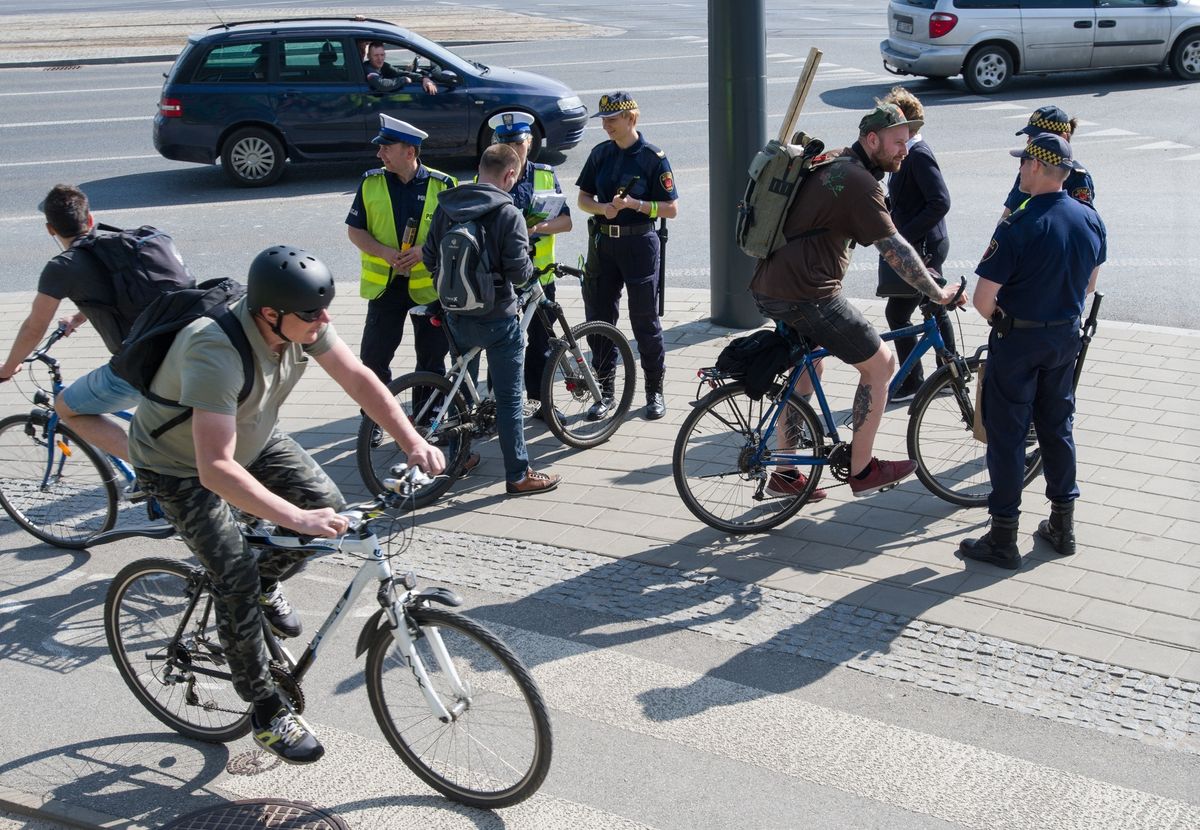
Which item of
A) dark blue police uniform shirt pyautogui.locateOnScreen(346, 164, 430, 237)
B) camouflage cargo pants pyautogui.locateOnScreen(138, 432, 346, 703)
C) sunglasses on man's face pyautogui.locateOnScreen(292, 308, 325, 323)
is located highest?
dark blue police uniform shirt pyautogui.locateOnScreen(346, 164, 430, 237)

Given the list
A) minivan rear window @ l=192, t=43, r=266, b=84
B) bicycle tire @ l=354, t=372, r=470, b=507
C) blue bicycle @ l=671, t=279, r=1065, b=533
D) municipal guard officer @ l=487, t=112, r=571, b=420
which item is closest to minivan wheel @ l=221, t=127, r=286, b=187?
minivan rear window @ l=192, t=43, r=266, b=84

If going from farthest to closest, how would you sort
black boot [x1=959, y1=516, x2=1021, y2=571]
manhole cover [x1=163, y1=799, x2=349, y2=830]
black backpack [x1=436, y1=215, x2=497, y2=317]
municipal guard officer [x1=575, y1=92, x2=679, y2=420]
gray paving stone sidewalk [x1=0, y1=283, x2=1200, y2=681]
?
1. municipal guard officer [x1=575, y1=92, x2=679, y2=420]
2. black backpack [x1=436, y1=215, x2=497, y2=317]
3. black boot [x1=959, y1=516, x2=1021, y2=571]
4. gray paving stone sidewalk [x1=0, y1=283, x2=1200, y2=681]
5. manhole cover [x1=163, y1=799, x2=349, y2=830]

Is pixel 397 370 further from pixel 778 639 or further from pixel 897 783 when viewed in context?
pixel 897 783

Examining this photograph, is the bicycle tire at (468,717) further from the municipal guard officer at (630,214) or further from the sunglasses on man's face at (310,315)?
the municipal guard officer at (630,214)

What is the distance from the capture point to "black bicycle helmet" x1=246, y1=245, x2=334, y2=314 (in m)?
3.72

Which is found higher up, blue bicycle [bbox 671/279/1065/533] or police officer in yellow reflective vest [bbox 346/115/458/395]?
police officer in yellow reflective vest [bbox 346/115/458/395]

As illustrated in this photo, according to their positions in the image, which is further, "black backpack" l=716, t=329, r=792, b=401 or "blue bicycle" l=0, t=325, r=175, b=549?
"blue bicycle" l=0, t=325, r=175, b=549

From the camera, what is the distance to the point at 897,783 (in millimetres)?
4168

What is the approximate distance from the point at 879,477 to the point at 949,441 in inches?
25.3

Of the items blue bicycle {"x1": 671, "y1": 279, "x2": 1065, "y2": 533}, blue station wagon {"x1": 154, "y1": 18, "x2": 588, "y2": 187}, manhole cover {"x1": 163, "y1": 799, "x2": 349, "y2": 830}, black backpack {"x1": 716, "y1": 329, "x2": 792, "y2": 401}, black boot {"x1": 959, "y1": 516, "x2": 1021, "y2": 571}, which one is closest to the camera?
manhole cover {"x1": 163, "y1": 799, "x2": 349, "y2": 830}

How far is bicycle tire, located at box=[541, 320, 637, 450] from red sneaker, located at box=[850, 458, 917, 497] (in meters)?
1.76

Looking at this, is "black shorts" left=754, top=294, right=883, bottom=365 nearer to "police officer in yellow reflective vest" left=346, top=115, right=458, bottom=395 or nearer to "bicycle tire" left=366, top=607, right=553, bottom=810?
"police officer in yellow reflective vest" left=346, top=115, right=458, bottom=395

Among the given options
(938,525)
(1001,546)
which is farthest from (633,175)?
(1001,546)

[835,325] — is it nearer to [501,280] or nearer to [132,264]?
[501,280]
